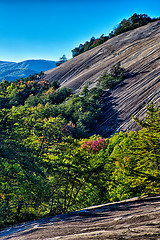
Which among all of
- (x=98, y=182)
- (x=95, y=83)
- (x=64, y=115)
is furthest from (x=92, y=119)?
(x=98, y=182)

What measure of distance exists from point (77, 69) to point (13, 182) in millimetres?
67176

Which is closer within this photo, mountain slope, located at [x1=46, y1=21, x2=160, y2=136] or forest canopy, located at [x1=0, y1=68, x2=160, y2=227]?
forest canopy, located at [x1=0, y1=68, x2=160, y2=227]

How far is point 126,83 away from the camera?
4609 centimetres

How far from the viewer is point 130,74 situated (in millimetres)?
48344

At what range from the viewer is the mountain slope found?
37531 millimetres

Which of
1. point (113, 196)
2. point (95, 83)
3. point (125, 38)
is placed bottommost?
point (113, 196)

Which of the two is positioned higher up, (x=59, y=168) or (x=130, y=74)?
(x=130, y=74)

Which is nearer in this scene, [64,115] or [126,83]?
[64,115]

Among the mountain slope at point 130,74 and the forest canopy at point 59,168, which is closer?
the forest canopy at point 59,168

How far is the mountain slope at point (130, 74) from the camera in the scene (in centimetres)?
3753

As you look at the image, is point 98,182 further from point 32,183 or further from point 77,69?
point 77,69

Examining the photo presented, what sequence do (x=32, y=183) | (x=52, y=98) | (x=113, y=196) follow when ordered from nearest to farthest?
(x=32, y=183) < (x=113, y=196) < (x=52, y=98)

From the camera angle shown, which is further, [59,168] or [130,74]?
[130,74]

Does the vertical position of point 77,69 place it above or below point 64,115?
above
